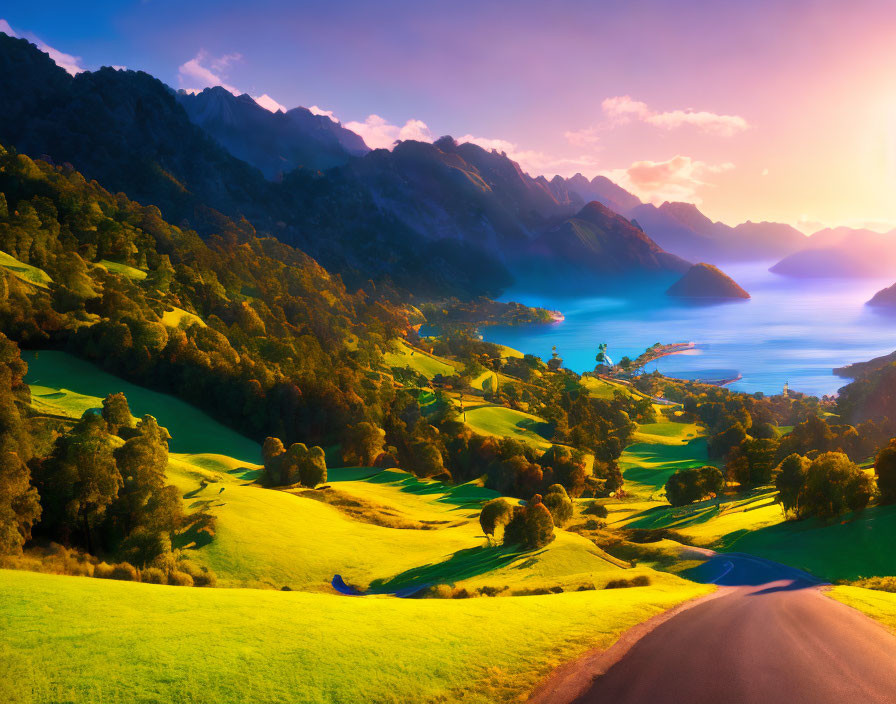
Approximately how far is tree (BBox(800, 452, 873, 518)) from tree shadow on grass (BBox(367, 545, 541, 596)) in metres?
23.4

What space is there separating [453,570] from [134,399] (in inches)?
2696

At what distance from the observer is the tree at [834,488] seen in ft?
122

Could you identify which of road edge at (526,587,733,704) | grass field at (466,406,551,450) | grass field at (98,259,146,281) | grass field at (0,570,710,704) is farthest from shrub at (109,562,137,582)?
grass field at (98,259,146,281)

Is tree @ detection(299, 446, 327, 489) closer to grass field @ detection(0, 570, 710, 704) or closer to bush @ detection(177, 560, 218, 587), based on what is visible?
bush @ detection(177, 560, 218, 587)

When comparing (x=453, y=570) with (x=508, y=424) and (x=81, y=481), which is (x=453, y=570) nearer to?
(x=81, y=481)

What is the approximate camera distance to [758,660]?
14109 millimetres

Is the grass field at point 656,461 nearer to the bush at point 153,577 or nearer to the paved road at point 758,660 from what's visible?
the paved road at point 758,660

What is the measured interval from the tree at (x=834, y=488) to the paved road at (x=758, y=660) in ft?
75.5

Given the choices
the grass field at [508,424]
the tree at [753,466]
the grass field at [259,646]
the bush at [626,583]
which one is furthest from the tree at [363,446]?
the grass field at [259,646]

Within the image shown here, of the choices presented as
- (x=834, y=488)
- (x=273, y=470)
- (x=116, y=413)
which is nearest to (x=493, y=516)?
(x=834, y=488)

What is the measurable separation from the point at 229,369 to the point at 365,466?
3614 cm

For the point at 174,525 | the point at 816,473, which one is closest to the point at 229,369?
the point at 174,525

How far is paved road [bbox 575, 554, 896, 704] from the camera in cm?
1245

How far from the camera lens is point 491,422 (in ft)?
397
